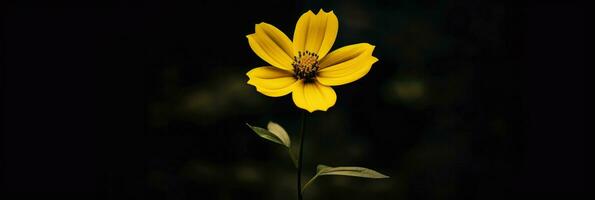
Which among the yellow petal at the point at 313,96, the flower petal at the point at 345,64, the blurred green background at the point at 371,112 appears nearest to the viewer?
the yellow petal at the point at 313,96

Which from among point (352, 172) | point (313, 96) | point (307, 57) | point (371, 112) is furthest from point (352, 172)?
point (371, 112)

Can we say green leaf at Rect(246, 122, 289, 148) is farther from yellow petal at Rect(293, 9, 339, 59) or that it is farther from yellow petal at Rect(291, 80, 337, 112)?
yellow petal at Rect(293, 9, 339, 59)

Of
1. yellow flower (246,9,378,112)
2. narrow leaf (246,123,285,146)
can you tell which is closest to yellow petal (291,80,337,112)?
yellow flower (246,9,378,112)

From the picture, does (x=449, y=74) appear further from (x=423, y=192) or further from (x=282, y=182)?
(x=282, y=182)

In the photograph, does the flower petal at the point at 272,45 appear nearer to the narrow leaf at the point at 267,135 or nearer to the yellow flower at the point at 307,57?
the yellow flower at the point at 307,57

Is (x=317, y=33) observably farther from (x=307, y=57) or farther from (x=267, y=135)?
(x=267, y=135)

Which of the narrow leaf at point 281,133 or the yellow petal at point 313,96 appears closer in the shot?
the yellow petal at point 313,96

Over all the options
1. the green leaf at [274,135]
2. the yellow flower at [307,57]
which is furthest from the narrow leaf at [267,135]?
the yellow flower at [307,57]
